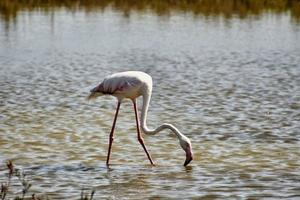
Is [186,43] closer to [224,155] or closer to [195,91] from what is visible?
[195,91]

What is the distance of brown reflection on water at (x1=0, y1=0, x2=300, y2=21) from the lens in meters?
42.5

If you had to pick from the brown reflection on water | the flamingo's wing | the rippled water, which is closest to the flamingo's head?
the rippled water

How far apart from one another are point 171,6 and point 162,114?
100ft

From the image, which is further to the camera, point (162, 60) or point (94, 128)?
point (162, 60)

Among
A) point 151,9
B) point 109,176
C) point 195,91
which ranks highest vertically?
point 109,176

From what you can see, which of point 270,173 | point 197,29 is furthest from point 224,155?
point 197,29

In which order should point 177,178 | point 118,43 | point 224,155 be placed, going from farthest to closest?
point 118,43, point 224,155, point 177,178

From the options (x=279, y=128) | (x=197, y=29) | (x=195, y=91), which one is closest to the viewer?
(x=279, y=128)

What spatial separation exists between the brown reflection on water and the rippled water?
9.94 meters

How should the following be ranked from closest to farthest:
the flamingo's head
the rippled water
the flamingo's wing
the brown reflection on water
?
1. the rippled water
2. the flamingo's head
3. the flamingo's wing
4. the brown reflection on water

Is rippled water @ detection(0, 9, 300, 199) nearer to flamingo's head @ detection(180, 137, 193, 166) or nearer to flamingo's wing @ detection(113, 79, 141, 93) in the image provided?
flamingo's head @ detection(180, 137, 193, 166)

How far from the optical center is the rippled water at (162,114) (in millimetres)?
9773

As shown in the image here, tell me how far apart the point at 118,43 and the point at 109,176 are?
20.1 m

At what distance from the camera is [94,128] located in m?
13.4
